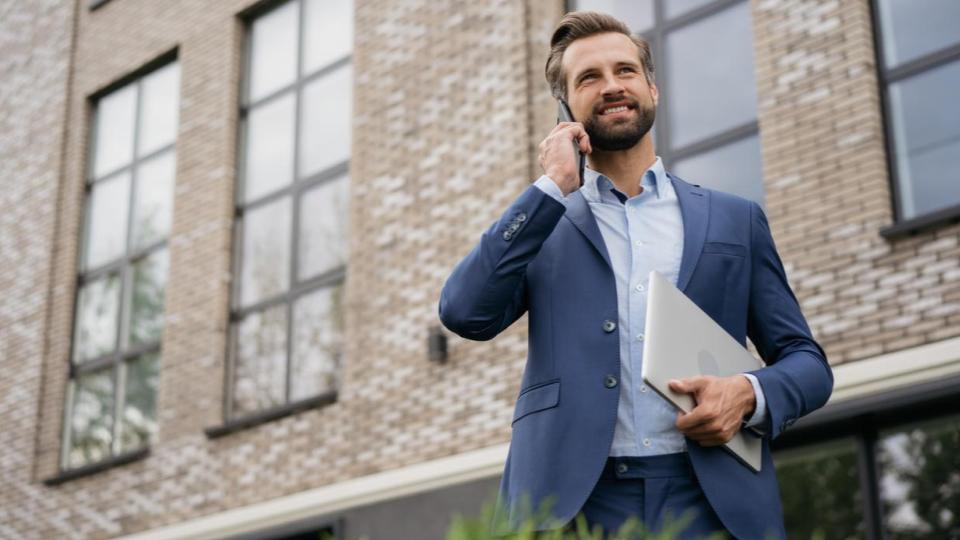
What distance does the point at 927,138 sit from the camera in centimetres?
897

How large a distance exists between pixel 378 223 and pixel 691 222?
9.22 m

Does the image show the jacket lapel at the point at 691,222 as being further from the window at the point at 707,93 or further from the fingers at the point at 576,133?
the window at the point at 707,93

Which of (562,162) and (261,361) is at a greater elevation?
(261,361)

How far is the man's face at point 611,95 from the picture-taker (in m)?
3.08

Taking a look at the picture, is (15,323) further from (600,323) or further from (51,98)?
(600,323)

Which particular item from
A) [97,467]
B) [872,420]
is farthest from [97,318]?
[872,420]

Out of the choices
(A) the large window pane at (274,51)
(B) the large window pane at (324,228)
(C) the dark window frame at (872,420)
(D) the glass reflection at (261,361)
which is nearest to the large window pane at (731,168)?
(C) the dark window frame at (872,420)

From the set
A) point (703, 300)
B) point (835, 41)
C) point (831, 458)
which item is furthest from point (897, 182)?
point (703, 300)

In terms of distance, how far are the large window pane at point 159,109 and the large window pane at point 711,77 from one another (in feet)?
20.8

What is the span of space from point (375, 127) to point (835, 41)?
15.1 feet

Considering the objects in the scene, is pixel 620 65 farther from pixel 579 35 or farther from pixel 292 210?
pixel 292 210

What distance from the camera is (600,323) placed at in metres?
2.99

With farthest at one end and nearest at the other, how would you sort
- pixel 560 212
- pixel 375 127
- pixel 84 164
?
pixel 84 164 → pixel 375 127 → pixel 560 212

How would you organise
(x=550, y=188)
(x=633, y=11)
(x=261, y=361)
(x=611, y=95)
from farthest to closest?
(x=261, y=361) → (x=633, y=11) → (x=611, y=95) → (x=550, y=188)
